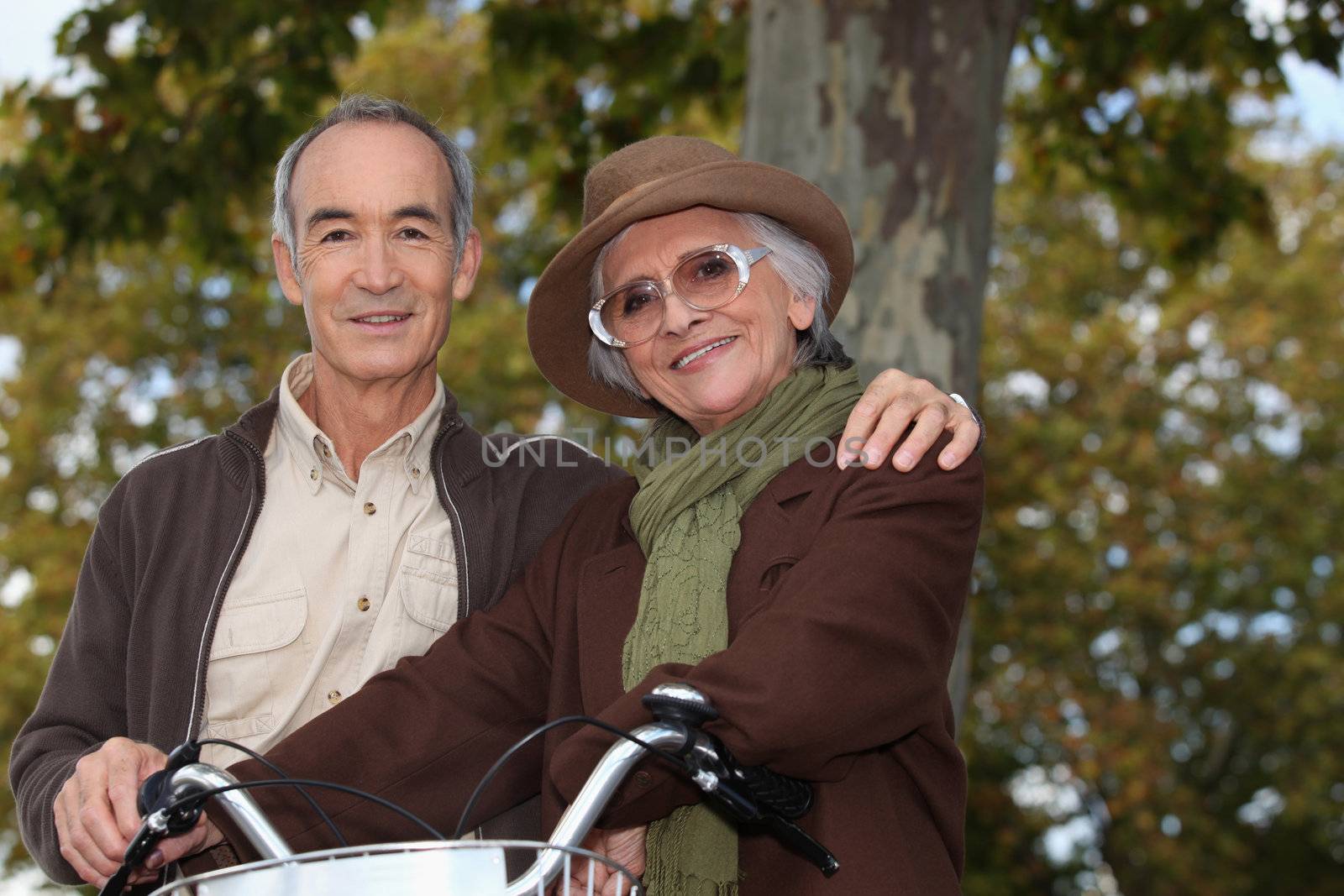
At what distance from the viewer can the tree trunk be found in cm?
476

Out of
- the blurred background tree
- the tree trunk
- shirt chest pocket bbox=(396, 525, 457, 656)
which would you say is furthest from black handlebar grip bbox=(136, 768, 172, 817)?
the blurred background tree

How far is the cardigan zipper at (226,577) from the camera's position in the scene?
115 inches

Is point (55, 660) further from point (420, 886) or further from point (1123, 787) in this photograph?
point (1123, 787)

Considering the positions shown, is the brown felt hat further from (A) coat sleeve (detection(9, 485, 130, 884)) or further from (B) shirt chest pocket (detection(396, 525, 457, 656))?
(A) coat sleeve (detection(9, 485, 130, 884))

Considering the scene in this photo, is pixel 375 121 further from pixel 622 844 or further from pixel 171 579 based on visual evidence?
pixel 622 844

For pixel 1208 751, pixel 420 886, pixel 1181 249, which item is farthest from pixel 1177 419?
pixel 420 886

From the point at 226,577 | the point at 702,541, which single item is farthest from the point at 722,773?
the point at 226,577

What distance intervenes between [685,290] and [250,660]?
3.56ft

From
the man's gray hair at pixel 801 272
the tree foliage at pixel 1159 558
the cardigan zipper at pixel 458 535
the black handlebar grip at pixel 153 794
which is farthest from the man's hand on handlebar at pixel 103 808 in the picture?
the tree foliage at pixel 1159 558

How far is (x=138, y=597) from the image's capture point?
2980mm

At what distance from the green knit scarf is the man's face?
570 millimetres

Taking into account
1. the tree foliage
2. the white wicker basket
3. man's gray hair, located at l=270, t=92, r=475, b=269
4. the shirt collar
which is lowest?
the white wicker basket

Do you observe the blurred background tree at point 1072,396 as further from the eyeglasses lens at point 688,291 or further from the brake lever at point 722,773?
the brake lever at point 722,773

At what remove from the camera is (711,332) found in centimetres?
292
